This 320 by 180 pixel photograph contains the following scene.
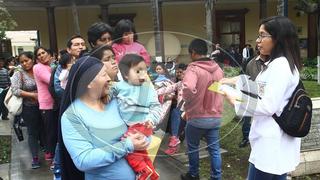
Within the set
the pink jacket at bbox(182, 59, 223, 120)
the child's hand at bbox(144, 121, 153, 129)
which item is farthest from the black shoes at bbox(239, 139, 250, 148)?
the child's hand at bbox(144, 121, 153, 129)

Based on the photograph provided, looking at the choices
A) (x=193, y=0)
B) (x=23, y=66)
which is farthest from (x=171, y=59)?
(x=193, y=0)

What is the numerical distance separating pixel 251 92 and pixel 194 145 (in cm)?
156

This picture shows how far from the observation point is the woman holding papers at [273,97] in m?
2.59

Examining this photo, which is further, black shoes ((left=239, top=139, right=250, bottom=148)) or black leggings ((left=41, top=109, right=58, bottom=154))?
black shoes ((left=239, top=139, right=250, bottom=148))

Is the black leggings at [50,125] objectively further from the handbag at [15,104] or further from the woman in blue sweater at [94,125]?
the woman in blue sweater at [94,125]

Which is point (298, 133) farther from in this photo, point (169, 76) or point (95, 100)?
point (95, 100)

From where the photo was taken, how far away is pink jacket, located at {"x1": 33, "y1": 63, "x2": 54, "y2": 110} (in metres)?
5.24

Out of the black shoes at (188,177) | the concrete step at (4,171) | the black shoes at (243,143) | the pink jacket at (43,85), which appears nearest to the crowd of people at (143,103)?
the black shoes at (188,177)

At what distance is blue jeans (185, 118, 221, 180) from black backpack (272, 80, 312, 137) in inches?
17.1

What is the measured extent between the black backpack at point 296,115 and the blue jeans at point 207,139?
0.43 metres

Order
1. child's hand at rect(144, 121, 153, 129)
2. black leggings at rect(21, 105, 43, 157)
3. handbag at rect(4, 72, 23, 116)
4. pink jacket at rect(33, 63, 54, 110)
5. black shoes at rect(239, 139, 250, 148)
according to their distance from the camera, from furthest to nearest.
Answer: black shoes at rect(239, 139, 250, 148) < handbag at rect(4, 72, 23, 116) < black leggings at rect(21, 105, 43, 157) < pink jacket at rect(33, 63, 54, 110) < child's hand at rect(144, 121, 153, 129)

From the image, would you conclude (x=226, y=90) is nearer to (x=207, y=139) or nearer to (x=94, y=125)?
(x=94, y=125)

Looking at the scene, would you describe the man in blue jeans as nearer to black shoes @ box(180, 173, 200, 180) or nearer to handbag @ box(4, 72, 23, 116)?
black shoes @ box(180, 173, 200, 180)

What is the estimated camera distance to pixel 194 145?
13.1 ft
